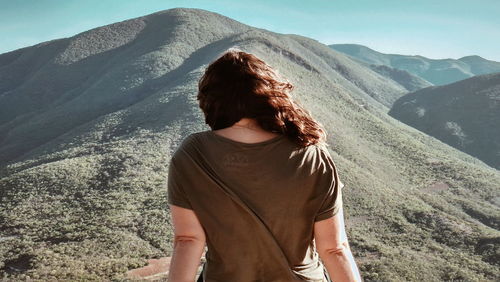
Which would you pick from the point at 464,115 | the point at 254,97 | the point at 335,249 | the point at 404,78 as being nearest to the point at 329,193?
the point at 335,249

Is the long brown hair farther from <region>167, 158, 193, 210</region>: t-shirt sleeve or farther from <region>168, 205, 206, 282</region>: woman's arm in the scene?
A: <region>168, 205, 206, 282</region>: woman's arm

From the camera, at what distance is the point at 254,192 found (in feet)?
5.96

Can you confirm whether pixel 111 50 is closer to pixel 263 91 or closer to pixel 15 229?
pixel 15 229

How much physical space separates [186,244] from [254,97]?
2.10ft

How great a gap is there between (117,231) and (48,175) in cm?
980

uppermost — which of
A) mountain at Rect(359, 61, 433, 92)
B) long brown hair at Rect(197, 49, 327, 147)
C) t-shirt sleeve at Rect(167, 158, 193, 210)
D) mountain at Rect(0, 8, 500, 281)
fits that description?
mountain at Rect(359, 61, 433, 92)

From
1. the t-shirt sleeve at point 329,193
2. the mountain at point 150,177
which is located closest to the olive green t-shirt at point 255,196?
the t-shirt sleeve at point 329,193

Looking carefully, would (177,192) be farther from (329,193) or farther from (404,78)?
(404,78)

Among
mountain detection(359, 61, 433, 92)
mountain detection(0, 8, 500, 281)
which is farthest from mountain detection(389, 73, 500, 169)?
mountain detection(359, 61, 433, 92)

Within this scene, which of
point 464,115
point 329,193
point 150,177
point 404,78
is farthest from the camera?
point 404,78

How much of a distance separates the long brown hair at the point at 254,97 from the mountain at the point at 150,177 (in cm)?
949

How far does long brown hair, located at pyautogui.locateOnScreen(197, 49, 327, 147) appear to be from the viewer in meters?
1.84

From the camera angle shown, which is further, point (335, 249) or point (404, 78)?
point (404, 78)

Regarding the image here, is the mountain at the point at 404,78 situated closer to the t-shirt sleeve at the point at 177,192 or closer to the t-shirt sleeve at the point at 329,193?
the t-shirt sleeve at the point at 329,193
